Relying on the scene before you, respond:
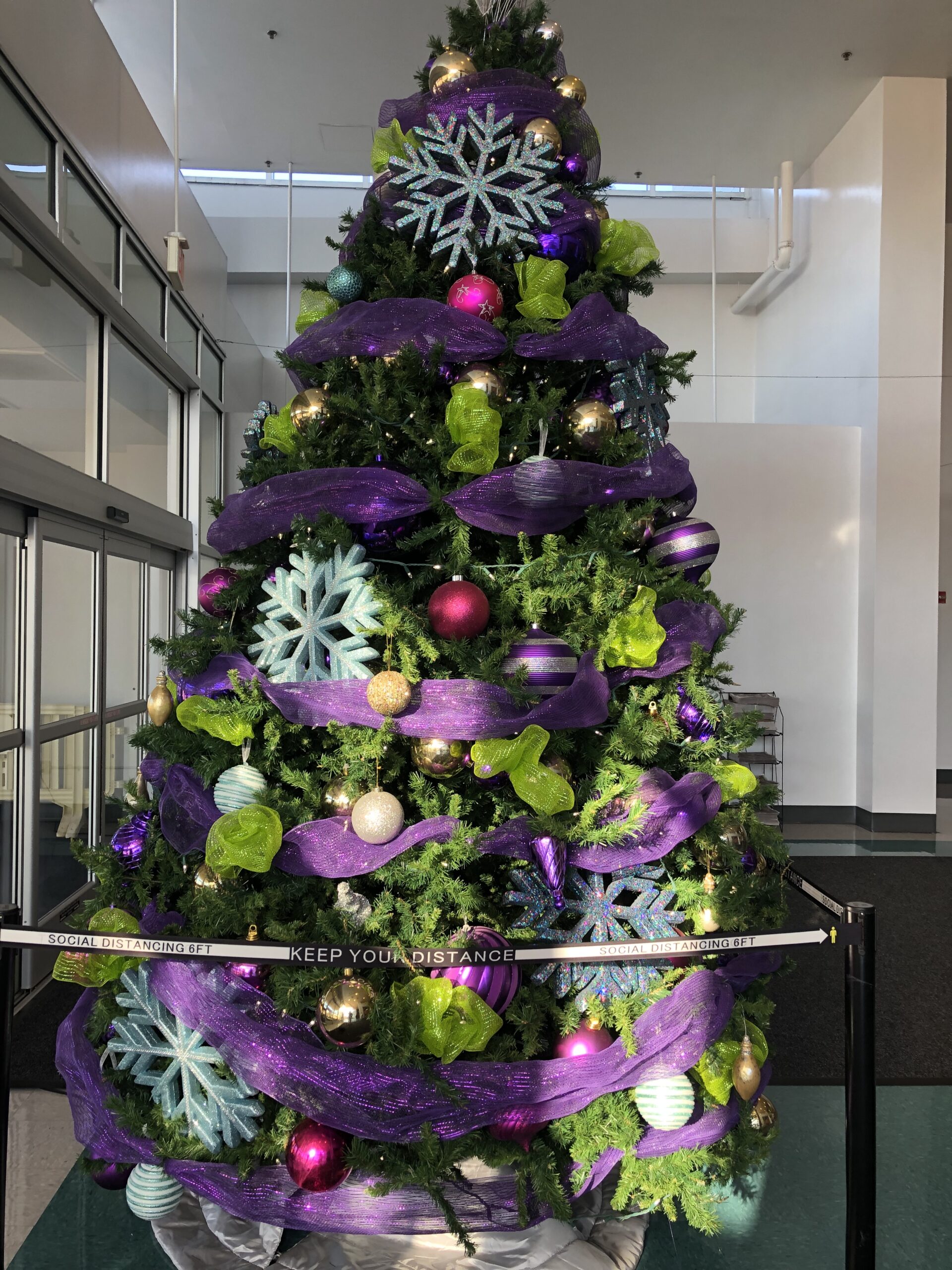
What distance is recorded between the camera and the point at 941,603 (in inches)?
309

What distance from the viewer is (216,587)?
5.02 ft

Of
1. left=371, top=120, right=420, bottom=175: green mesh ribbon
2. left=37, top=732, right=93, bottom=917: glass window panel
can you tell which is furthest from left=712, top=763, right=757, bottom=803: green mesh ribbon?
left=37, top=732, right=93, bottom=917: glass window panel

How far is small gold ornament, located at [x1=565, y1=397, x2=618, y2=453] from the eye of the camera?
1478mm

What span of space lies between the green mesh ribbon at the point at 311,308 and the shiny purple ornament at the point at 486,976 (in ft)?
3.87

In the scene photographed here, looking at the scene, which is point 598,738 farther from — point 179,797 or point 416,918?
point 179,797

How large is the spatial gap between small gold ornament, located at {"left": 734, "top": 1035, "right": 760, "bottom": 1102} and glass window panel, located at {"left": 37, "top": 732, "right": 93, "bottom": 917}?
2.70m

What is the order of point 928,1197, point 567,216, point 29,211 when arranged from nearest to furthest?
point 567,216 → point 928,1197 → point 29,211

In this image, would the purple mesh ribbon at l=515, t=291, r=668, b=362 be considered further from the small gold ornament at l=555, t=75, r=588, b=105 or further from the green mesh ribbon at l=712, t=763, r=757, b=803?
the green mesh ribbon at l=712, t=763, r=757, b=803

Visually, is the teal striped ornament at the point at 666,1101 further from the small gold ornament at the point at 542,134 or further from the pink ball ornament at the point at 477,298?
the small gold ornament at the point at 542,134

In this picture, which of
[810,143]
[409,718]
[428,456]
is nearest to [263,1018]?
[409,718]

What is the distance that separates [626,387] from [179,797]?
3.48 feet

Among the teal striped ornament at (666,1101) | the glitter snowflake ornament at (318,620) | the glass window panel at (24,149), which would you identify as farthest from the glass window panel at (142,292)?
the teal striped ornament at (666,1101)

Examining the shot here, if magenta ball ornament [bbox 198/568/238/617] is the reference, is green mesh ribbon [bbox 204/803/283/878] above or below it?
below

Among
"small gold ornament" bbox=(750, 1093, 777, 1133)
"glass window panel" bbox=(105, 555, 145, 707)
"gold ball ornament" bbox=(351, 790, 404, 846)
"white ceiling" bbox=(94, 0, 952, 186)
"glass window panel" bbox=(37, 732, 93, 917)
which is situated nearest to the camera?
"gold ball ornament" bbox=(351, 790, 404, 846)
